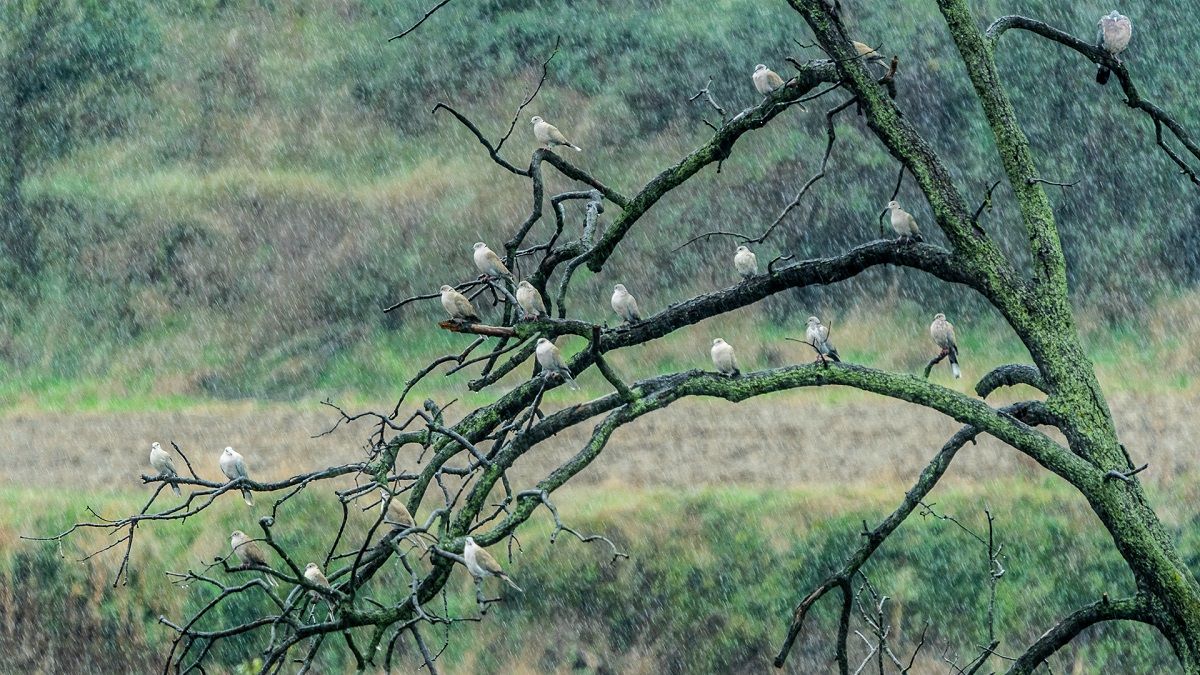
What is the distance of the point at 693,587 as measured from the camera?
58.3 ft

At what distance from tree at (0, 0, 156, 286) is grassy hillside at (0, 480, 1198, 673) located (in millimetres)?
11444

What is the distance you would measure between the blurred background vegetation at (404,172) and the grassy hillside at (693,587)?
17.1 feet

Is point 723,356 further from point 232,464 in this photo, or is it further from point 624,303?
point 232,464

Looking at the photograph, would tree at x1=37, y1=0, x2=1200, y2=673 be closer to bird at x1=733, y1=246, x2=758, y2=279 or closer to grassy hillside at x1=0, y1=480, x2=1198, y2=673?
bird at x1=733, y1=246, x2=758, y2=279

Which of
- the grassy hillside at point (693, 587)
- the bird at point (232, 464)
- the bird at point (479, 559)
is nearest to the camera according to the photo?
the bird at point (479, 559)

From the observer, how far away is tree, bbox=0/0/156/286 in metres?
27.8

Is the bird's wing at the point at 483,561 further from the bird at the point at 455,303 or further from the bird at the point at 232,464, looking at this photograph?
the bird at the point at 232,464

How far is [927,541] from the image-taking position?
58.4 feet

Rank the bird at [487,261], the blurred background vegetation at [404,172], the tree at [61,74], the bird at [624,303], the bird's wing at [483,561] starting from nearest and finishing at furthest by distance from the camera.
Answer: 1. the bird's wing at [483,561]
2. the bird at [487,261]
3. the bird at [624,303]
4. the blurred background vegetation at [404,172]
5. the tree at [61,74]

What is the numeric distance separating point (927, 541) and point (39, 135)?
19.4 meters

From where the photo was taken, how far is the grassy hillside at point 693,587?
17.2 metres

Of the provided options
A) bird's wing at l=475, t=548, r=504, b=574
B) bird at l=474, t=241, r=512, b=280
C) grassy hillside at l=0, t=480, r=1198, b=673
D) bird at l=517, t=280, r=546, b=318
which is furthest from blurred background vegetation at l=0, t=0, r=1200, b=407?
bird's wing at l=475, t=548, r=504, b=574

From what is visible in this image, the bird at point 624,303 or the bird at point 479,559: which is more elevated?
the bird at point 624,303

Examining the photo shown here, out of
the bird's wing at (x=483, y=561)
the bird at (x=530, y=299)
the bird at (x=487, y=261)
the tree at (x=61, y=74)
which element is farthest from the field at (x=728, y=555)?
the tree at (x=61, y=74)
